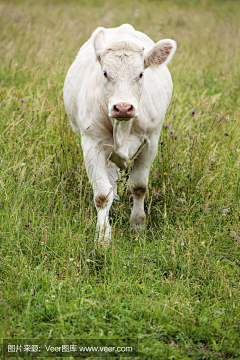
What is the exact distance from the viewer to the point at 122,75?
3.24m

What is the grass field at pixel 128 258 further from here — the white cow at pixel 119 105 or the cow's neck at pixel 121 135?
the cow's neck at pixel 121 135

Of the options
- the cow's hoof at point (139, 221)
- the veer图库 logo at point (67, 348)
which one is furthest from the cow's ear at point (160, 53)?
the veer图库 logo at point (67, 348)

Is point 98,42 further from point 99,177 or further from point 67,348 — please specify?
point 67,348

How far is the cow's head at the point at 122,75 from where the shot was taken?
10.3 feet

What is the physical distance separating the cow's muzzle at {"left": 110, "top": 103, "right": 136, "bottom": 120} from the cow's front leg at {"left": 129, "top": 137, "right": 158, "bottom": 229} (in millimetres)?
901

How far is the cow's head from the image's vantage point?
312cm

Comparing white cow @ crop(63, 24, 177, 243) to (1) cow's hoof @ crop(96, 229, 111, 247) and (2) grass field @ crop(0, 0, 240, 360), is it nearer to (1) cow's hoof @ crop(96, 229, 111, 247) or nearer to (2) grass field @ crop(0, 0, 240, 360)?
(1) cow's hoof @ crop(96, 229, 111, 247)

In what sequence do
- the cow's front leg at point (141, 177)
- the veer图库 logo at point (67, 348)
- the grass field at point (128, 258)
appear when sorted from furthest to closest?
the cow's front leg at point (141, 177), the grass field at point (128, 258), the veer图库 logo at point (67, 348)

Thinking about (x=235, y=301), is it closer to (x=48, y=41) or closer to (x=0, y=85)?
(x=0, y=85)

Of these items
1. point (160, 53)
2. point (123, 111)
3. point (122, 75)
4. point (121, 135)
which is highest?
point (160, 53)

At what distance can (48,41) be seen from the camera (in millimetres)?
8594

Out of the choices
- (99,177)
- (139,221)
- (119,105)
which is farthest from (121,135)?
(139,221)

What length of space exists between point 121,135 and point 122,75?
60 centimetres

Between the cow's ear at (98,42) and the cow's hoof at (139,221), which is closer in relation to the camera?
the cow's ear at (98,42)
